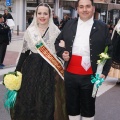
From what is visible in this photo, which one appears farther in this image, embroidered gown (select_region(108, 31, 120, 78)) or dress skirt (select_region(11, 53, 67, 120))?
embroidered gown (select_region(108, 31, 120, 78))

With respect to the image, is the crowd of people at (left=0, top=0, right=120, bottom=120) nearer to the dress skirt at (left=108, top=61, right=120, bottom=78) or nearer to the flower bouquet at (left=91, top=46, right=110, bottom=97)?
the flower bouquet at (left=91, top=46, right=110, bottom=97)

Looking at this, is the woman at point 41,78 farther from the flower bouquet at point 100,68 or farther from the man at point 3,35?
the man at point 3,35

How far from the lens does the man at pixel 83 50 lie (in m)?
2.98

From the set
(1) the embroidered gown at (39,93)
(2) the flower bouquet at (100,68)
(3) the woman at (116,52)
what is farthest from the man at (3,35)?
(2) the flower bouquet at (100,68)

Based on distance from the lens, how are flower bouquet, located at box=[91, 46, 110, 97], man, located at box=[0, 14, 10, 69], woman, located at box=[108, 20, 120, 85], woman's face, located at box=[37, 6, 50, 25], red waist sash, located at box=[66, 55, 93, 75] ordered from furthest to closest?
man, located at box=[0, 14, 10, 69] → woman, located at box=[108, 20, 120, 85] → woman's face, located at box=[37, 6, 50, 25] → red waist sash, located at box=[66, 55, 93, 75] → flower bouquet, located at box=[91, 46, 110, 97]

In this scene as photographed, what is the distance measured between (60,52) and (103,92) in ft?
9.89

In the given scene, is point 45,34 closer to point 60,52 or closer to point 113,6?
point 60,52

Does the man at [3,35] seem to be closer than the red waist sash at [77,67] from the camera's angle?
No

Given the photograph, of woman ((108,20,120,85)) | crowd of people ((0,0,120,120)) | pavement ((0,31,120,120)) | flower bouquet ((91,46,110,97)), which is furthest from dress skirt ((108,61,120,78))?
flower bouquet ((91,46,110,97))

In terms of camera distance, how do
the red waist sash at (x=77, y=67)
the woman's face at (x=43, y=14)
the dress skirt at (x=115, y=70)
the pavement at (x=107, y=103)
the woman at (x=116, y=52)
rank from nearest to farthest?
the red waist sash at (x=77, y=67) → the woman's face at (x=43, y=14) → the pavement at (x=107, y=103) → the woman at (x=116, y=52) → the dress skirt at (x=115, y=70)

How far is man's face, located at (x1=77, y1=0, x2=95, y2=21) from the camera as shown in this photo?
9.63 ft

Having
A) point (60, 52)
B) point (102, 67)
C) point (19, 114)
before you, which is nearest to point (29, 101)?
point (19, 114)

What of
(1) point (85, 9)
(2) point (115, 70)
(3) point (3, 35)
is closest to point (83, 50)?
(1) point (85, 9)

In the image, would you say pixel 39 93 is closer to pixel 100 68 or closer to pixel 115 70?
pixel 100 68
